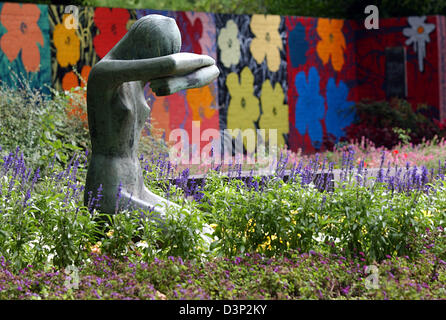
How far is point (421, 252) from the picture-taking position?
421cm

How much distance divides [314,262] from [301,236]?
317mm

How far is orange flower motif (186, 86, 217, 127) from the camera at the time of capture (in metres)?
11.0

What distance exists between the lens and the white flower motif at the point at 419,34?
12812 millimetres

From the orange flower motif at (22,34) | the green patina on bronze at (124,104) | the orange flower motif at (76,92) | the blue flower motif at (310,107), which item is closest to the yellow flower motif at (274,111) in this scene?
the blue flower motif at (310,107)

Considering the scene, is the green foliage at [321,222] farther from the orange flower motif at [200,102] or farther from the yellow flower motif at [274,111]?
the yellow flower motif at [274,111]

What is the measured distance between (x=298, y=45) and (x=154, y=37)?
326 inches

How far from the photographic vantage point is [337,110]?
13070 mm

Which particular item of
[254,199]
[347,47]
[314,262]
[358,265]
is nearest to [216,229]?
[254,199]

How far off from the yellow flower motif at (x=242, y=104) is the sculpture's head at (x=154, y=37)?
6.87 m

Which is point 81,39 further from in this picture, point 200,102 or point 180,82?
point 180,82

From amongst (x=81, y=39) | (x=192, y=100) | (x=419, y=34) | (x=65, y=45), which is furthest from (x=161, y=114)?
(x=419, y=34)

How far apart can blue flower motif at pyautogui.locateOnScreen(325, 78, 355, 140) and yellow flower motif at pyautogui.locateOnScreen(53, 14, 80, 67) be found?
5.43 metres

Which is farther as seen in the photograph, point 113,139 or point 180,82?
point 113,139

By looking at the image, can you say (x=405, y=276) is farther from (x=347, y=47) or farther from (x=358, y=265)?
(x=347, y=47)
